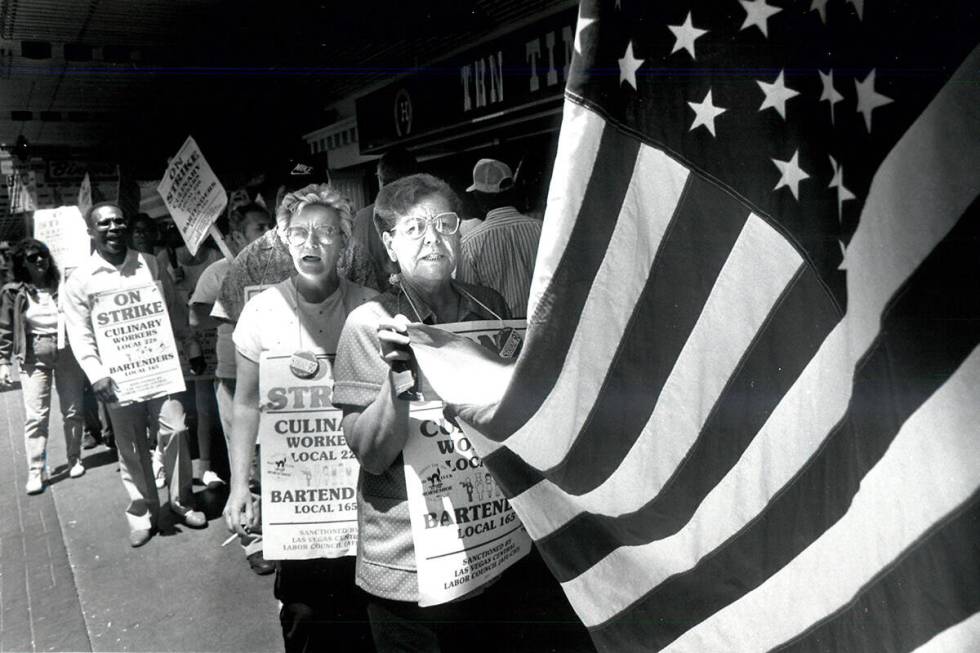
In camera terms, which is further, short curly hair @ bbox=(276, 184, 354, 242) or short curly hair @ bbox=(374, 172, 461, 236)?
short curly hair @ bbox=(276, 184, 354, 242)

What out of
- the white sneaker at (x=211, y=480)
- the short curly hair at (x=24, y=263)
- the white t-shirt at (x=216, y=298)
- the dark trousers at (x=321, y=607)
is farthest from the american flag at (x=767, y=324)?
the short curly hair at (x=24, y=263)

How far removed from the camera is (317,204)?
10.9ft

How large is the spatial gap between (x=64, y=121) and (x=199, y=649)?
9.97m

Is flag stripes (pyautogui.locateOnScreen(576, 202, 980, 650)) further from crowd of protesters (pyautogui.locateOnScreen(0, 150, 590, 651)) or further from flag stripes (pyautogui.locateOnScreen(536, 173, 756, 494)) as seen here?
crowd of protesters (pyautogui.locateOnScreen(0, 150, 590, 651))

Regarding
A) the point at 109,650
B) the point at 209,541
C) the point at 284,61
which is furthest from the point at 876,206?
the point at 284,61

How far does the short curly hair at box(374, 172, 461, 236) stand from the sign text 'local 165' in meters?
2.21

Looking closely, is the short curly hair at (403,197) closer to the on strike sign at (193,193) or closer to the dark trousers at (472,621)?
the dark trousers at (472,621)

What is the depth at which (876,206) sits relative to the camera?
1.28m

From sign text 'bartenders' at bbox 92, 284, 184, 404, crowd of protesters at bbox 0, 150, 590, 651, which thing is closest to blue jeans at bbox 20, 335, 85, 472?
crowd of protesters at bbox 0, 150, 590, 651

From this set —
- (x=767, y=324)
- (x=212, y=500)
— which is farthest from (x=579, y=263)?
(x=212, y=500)

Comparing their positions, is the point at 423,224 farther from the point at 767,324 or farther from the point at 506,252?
the point at 506,252

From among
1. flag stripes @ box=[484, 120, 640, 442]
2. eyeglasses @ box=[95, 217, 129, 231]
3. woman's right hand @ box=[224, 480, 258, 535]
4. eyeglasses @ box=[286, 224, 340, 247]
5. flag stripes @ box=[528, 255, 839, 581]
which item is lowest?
woman's right hand @ box=[224, 480, 258, 535]

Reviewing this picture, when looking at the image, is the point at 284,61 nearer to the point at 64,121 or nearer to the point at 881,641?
the point at 64,121

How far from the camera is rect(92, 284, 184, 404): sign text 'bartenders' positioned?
564 centimetres
